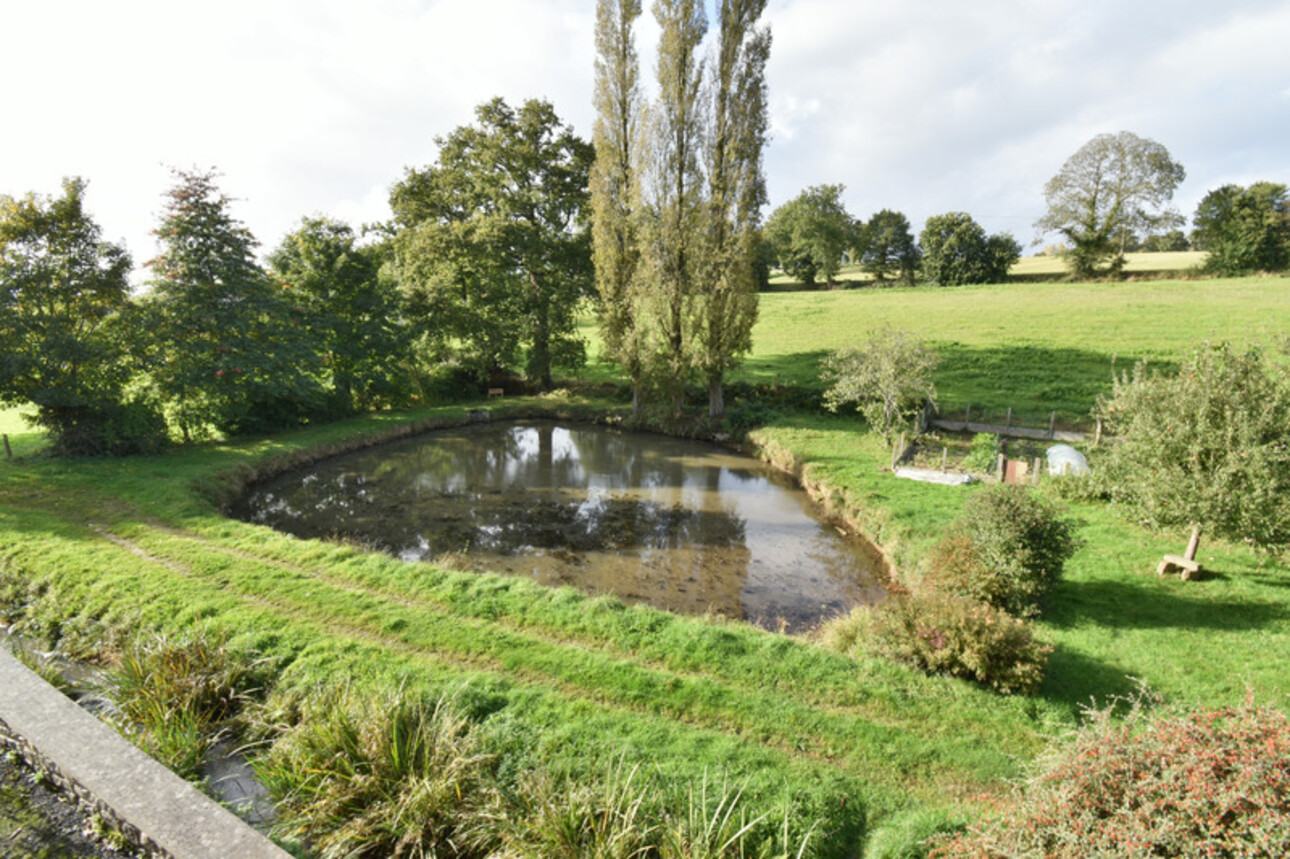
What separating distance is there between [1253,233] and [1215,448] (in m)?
48.5

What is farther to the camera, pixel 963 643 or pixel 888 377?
pixel 888 377

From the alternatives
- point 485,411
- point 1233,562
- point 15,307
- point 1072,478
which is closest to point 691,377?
point 485,411

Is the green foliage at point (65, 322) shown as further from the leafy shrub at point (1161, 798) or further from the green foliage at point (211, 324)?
the leafy shrub at point (1161, 798)

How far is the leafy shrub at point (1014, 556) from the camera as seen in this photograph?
9.38 m

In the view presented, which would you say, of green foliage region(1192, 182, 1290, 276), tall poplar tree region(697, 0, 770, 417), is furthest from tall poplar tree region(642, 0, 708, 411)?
green foliage region(1192, 182, 1290, 276)

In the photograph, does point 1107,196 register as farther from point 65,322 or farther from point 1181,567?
point 65,322

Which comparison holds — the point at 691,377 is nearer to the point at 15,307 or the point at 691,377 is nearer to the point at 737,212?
the point at 737,212

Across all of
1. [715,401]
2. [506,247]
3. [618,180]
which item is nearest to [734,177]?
[618,180]

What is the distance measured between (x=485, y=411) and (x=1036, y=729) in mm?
25757

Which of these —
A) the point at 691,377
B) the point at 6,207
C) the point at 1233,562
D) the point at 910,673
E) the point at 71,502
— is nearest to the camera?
the point at 910,673

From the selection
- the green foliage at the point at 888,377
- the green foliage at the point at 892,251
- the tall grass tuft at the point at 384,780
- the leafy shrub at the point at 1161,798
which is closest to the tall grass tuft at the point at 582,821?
the tall grass tuft at the point at 384,780

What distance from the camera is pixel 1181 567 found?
1055 cm

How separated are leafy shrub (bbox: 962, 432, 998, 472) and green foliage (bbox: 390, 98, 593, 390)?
754 inches

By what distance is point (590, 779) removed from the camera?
625cm
